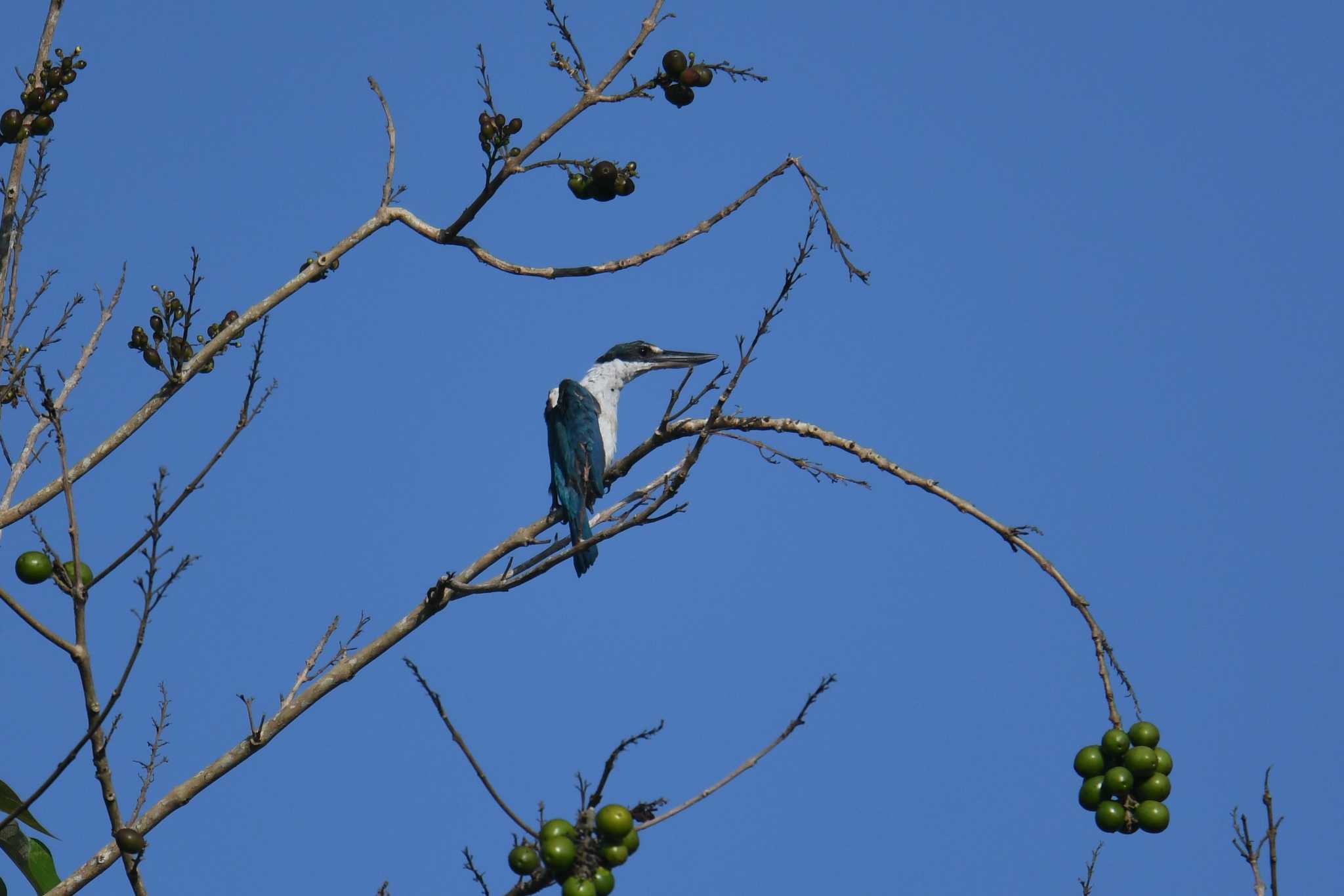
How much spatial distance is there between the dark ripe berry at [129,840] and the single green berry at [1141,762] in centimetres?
299

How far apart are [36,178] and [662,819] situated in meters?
3.59

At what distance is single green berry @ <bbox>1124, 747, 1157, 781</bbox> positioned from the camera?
4.39 metres

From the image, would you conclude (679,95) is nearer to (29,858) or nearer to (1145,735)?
(1145,735)

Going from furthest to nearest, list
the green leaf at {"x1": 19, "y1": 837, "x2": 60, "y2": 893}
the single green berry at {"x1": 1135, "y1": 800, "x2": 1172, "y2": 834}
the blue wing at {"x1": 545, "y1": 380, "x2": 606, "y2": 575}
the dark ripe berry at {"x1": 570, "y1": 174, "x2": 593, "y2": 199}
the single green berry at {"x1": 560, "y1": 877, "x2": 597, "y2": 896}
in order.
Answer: the blue wing at {"x1": 545, "y1": 380, "x2": 606, "y2": 575}
the dark ripe berry at {"x1": 570, "y1": 174, "x2": 593, "y2": 199}
the green leaf at {"x1": 19, "y1": 837, "x2": 60, "y2": 893}
the single green berry at {"x1": 1135, "y1": 800, "x2": 1172, "y2": 834}
the single green berry at {"x1": 560, "y1": 877, "x2": 597, "y2": 896}

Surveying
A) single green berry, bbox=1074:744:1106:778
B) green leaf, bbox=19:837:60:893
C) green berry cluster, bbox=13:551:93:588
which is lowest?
single green berry, bbox=1074:744:1106:778

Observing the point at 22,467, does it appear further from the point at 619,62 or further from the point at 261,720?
the point at 619,62

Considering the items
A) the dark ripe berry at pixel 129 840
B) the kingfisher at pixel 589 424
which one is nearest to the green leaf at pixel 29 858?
the dark ripe berry at pixel 129 840

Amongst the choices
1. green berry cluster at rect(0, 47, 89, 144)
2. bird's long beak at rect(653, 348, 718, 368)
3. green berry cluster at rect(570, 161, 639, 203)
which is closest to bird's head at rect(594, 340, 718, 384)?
bird's long beak at rect(653, 348, 718, 368)

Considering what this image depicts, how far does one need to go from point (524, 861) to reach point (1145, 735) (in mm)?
1976

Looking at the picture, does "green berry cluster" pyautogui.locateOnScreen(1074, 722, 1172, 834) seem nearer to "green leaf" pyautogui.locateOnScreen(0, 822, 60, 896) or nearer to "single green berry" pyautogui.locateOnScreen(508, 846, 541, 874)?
"single green berry" pyautogui.locateOnScreen(508, 846, 541, 874)

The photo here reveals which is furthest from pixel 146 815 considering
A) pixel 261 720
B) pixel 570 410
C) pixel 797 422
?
pixel 570 410

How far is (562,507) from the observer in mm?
7652

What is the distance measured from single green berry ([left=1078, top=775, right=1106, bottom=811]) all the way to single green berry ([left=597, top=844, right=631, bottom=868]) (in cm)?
155

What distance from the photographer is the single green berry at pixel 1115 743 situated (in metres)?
4.46
